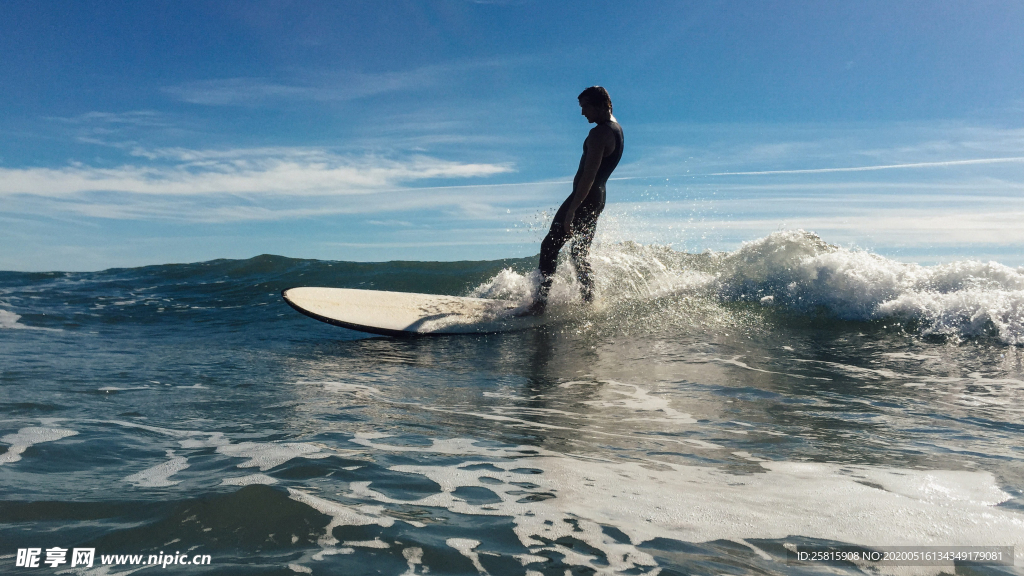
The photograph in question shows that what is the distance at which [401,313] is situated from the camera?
22.0 feet

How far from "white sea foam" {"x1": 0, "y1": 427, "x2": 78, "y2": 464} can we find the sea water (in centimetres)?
2

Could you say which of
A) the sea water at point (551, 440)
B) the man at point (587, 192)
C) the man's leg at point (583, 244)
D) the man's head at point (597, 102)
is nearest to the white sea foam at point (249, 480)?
the sea water at point (551, 440)

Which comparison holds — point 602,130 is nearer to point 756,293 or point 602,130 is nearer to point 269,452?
point 756,293

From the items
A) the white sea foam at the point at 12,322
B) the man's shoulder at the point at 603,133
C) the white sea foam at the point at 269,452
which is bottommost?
the white sea foam at the point at 269,452

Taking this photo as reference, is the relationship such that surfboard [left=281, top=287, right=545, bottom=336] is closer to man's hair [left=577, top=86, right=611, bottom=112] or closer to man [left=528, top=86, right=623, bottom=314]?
man [left=528, top=86, right=623, bottom=314]

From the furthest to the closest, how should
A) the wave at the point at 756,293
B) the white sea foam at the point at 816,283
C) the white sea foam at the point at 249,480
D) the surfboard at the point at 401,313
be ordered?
the surfboard at the point at 401,313
the wave at the point at 756,293
the white sea foam at the point at 816,283
the white sea foam at the point at 249,480

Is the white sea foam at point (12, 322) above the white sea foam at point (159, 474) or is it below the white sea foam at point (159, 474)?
above

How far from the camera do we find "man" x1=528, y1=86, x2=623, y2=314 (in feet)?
19.7

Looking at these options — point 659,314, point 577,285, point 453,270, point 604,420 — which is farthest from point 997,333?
point 453,270

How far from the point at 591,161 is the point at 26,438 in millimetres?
4814

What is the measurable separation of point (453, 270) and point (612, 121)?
766 centimetres

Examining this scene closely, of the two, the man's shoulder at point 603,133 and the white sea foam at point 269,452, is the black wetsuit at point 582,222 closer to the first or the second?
the man's shoulder at point 603,133

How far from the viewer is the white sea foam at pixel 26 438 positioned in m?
2.38

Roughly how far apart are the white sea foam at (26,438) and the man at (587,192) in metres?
4.45
